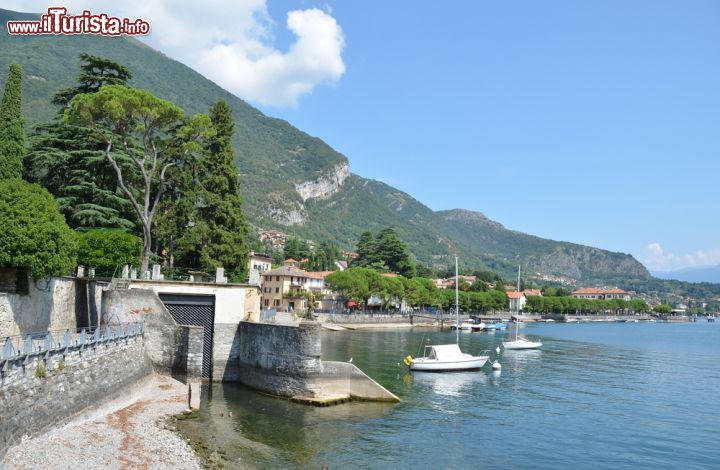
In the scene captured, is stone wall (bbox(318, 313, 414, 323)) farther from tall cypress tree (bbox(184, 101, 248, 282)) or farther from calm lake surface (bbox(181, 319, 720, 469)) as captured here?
calm lake surface (bbox(181, 319, 720, 469))

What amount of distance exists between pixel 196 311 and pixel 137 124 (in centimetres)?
1517

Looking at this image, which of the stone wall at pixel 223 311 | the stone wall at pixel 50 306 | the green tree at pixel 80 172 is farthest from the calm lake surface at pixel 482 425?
the green tree at pixel 80 172

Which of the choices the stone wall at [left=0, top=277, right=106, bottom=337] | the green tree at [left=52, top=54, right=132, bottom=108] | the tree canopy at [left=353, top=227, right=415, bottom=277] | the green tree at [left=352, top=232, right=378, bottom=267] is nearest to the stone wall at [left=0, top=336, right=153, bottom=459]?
the stone wall at [left=0, top=277, right=106, bottom=337]

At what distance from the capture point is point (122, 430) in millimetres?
20484

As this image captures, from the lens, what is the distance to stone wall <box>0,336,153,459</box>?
1538 centimetres

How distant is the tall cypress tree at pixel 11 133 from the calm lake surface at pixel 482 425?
18.5 m

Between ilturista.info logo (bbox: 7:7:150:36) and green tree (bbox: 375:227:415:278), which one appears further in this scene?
green tree (bbox: 375:227:415:278)

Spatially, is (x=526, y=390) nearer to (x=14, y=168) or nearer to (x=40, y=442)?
(x=40, y=442)

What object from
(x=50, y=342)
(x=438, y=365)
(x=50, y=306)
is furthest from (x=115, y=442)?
(x=438, y=365)

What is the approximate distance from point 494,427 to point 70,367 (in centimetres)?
2003

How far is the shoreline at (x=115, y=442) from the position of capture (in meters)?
15.9

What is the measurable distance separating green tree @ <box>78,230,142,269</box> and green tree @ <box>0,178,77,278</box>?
6.35 m

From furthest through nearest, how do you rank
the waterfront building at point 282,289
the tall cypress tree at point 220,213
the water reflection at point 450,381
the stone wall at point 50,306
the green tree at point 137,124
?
the waterfront building at point 282,289, the tall cypress tree at point 220,213, the water reflection at point 450,381, the green tree at point 137,124, the stone wall at point 50,306

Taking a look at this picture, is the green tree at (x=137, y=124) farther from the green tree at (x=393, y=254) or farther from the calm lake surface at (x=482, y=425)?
the green tree at (x=393, y=254)
